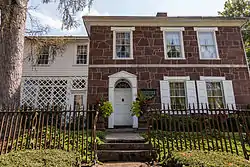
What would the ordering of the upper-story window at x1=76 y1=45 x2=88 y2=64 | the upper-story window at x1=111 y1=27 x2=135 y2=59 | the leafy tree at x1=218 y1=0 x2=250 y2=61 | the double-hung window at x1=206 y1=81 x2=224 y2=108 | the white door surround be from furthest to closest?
the leafy tree at x1=218 y1=0 x2=250 y2=61 < the upper-story window at x1=76 y1=45 x2=88 y2=64 < the upper-story window at x1=111 y1=27 x2=135 y2=59 < the double-hung window at x1=206 y1=81 x2=224 y2=108 < the white door surround

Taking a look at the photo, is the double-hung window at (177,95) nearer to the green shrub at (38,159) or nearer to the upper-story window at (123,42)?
the upper-story window at (123,42)

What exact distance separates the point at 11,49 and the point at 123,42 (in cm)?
615

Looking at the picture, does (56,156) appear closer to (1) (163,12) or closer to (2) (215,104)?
(2) (215,104)

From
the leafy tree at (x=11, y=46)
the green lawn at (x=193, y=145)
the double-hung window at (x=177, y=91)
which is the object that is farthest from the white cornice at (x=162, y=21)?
the green lawn at (x=193, y=145)

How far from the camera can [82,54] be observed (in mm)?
13492

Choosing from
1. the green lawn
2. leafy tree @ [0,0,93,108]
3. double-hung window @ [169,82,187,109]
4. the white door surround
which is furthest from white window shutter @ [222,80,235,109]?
leafy tree @ [0,0,93,108]

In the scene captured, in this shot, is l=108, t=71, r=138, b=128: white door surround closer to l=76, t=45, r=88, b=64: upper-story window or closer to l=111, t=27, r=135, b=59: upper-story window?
l=111, t=27, r=135, b=59: upper-story window

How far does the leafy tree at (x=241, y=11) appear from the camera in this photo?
1899 centimetres

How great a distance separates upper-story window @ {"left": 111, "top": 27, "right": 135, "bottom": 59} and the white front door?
208 cm

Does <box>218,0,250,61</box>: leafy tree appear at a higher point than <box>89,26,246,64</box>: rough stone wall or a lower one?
higher

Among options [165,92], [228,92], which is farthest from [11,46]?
[228,92]

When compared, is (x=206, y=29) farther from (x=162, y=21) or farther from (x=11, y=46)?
(x=11, y=46)

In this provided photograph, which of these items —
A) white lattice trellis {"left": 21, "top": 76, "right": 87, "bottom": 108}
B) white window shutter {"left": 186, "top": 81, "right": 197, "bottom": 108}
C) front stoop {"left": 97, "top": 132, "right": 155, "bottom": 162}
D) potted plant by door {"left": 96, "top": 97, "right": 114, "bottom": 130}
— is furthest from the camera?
white lattice trellis {"left": 21, "top": 76, "right": 87, "bottom": 108}

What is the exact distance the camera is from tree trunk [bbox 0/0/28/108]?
19.2ft
